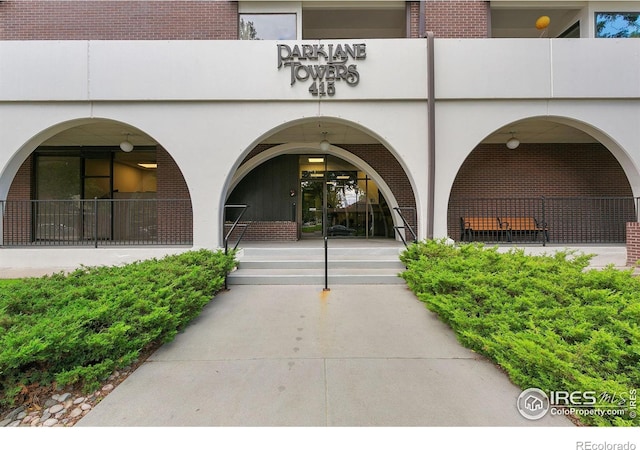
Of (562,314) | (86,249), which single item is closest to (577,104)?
(562,314)

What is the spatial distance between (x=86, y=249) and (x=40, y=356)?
557 cm

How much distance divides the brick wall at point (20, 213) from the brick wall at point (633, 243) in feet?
49.8

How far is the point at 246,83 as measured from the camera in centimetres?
661

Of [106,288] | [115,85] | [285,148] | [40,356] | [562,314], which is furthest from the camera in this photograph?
[285,148]

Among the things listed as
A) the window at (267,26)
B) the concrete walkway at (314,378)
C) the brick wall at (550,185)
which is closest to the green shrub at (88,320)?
Result: the concrete walkway at (314,378)

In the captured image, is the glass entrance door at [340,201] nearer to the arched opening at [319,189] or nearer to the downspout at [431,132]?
the arched opening at [319,189]

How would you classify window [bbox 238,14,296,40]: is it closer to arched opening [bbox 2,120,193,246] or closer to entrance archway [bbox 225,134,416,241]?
entrance archway [bbox 225,134,416,241]

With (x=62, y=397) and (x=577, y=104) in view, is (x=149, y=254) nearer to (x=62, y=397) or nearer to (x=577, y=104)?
(x=62, y=397)

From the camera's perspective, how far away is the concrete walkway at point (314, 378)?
2113mm

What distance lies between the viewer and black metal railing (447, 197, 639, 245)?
8930 millimetres

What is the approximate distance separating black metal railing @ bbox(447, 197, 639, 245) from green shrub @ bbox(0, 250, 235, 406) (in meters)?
7.88

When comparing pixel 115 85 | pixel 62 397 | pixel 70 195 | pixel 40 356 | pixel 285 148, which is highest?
pixel 115 85

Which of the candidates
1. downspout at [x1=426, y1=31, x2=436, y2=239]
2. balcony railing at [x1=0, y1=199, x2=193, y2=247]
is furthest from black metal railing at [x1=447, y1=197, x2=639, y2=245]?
balcony railing at [x1=0, y1=199, x2=193, y2=247]

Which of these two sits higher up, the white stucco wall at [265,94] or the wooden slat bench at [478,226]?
the white stucco wall at [265,94]
